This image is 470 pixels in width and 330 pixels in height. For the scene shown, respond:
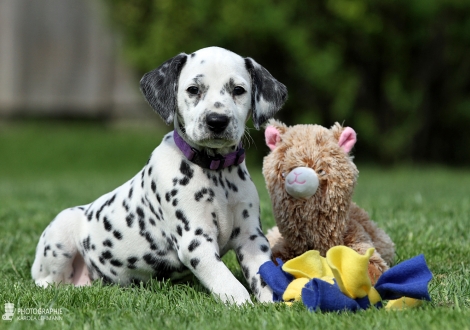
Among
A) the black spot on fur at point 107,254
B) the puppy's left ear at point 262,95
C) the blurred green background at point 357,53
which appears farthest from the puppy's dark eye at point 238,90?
the blurred green background at point 357,53

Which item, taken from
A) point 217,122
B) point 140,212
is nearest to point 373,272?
point 217,122

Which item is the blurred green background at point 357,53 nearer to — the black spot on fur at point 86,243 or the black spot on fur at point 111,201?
the black spot on fur at point 111,201

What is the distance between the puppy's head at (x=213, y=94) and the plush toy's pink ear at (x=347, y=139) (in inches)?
20.4

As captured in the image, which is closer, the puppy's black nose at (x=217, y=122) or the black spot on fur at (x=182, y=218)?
the puppy's black nose at (x=217, y=122)

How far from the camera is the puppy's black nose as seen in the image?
405 centimetres

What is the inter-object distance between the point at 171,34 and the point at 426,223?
36.1 ft

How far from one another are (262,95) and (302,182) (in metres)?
0.65

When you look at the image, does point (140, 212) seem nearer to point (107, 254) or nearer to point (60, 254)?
point (107, 254)

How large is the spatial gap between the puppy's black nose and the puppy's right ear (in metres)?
0.40

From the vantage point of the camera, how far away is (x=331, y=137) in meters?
4.75

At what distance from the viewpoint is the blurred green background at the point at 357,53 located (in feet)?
49.0

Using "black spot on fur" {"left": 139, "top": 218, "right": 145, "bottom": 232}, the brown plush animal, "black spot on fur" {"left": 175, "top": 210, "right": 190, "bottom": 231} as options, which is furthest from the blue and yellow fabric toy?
"black spot on fur" {"left": 139, "top": 218, "right": 145, "bottom": 232}

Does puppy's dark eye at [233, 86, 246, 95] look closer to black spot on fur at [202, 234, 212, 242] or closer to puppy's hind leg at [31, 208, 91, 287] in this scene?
black spot on fur at [202, 234, 212, 242]

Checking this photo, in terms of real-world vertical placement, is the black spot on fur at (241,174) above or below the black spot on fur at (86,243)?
above
